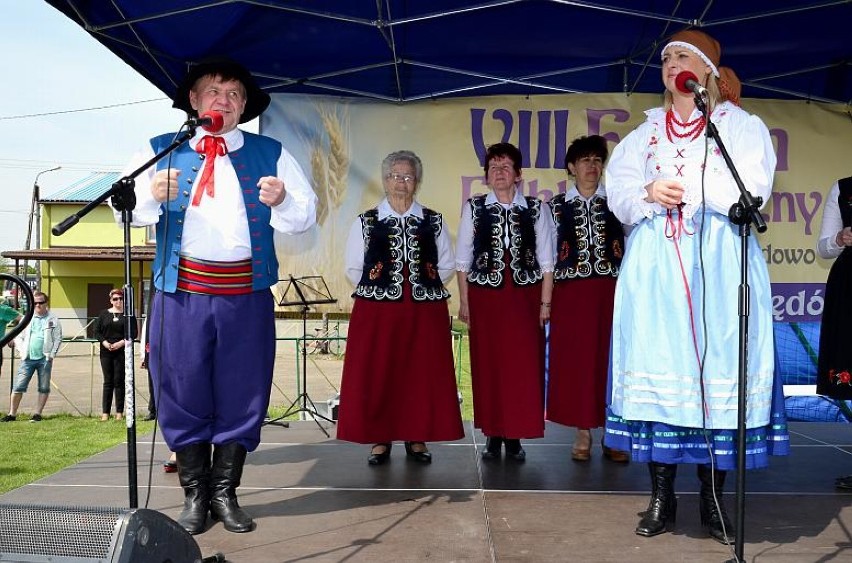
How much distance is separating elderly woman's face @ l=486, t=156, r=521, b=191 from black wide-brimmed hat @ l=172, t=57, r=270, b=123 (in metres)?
1.47

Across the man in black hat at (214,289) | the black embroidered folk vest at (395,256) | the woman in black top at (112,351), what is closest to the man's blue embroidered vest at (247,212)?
the man in black hat at (214,289)

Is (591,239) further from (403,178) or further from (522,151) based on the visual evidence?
(522,151)

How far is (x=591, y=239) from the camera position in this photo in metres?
4.33

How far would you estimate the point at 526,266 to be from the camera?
4.36 meters

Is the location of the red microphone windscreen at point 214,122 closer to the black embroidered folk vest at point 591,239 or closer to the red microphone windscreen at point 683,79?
the red microphone windscreen at point 683,79

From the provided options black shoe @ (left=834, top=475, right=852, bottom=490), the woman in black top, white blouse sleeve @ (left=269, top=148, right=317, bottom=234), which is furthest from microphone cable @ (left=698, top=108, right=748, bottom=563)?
the woman in black top

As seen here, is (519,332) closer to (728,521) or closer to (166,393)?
(728,521)

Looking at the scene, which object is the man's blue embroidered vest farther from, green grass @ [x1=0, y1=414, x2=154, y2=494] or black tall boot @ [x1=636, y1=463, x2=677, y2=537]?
green grass @ [x1=0, y1=414, x2=154, y2=494]

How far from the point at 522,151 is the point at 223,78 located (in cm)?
310

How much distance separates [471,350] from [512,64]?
2.09 metres

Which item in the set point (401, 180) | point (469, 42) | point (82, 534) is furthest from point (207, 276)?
point (469, 42)

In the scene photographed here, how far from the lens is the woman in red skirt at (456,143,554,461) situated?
4.31 meters

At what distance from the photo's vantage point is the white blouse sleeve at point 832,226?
13.2 ft

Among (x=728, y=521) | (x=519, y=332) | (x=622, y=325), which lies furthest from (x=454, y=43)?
(x=728, y=521)
